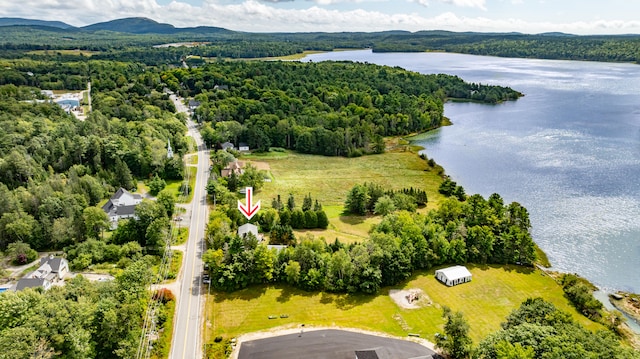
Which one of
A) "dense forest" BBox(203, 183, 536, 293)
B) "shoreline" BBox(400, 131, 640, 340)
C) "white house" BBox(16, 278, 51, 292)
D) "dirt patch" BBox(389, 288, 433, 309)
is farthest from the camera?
"dense forest" BBox(203, 183, 536, 293)

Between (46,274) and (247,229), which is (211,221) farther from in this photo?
(46,274)

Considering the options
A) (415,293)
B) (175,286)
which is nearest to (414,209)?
(415,293)

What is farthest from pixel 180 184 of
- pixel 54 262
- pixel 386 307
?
pixel 386 307

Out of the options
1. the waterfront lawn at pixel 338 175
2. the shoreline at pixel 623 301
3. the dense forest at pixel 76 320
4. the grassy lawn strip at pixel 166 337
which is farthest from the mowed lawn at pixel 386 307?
the waterfront lawn at pixel 338 175

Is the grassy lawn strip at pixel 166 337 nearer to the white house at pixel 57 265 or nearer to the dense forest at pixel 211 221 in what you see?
the dense forest at pixel 211 221

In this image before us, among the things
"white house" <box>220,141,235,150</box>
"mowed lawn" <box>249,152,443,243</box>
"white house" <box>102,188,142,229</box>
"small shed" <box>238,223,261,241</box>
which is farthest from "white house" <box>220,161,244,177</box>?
"small shed" <box>238,223,261,241</box>

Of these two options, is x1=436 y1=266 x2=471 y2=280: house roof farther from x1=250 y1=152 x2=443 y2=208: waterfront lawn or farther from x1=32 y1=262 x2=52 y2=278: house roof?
x1=32 y1=262 x2=52 y2=278: house roof
